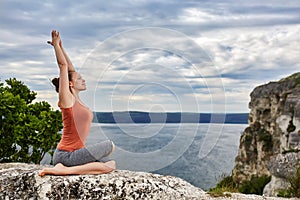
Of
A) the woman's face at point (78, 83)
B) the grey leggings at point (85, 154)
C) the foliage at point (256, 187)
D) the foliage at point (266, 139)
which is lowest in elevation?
the foliage at point (256, 187)

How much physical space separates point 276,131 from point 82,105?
46.8 meters

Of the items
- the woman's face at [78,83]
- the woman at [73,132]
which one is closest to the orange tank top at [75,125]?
the woman at [73,132]

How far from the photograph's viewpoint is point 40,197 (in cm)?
709

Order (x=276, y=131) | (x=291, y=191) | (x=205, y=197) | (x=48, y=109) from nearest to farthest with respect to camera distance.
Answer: (x=205, y=197)
(x=291, y=191)
(x=48, y=109)
(x=276, y=131)

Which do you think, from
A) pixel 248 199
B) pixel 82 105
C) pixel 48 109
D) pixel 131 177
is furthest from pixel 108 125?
pixel 48 109

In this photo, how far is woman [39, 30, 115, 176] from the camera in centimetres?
679

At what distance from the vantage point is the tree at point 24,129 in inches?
499

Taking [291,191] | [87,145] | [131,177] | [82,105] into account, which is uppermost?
[82,105]

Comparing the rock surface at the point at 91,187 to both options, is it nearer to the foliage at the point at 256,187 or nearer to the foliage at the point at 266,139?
the foliage at the point at 256,187

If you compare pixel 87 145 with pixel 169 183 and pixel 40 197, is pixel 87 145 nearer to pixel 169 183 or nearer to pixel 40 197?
pixel 40 197

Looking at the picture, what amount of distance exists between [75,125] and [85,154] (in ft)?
1.82

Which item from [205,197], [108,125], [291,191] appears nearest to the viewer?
[108,125]

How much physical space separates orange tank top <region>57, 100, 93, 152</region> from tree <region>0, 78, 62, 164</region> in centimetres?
595

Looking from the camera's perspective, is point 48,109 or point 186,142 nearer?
point 186,142
